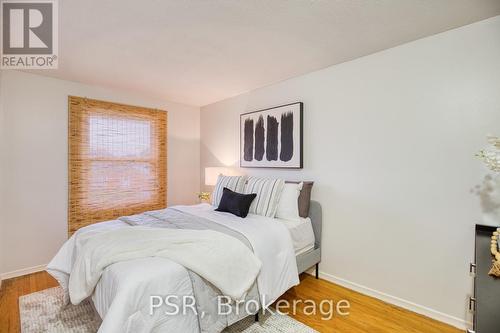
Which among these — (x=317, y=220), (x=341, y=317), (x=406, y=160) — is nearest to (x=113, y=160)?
(x=317, y=220)

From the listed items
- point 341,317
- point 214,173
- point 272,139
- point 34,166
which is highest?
point 272,139

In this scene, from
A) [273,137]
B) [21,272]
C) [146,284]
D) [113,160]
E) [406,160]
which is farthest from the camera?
[113,160]

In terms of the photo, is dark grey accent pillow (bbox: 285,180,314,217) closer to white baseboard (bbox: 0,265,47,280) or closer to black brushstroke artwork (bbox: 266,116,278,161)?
black brushstroke artwork (bbox: 266,116,278,161)

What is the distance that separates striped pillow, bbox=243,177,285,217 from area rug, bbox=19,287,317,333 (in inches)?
40.2

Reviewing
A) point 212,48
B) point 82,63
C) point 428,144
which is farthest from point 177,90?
point 428,144

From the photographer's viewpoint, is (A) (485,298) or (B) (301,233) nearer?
(A) (485,298)

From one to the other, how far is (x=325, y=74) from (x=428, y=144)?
1297 millimetres

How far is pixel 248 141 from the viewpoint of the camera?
355 cm

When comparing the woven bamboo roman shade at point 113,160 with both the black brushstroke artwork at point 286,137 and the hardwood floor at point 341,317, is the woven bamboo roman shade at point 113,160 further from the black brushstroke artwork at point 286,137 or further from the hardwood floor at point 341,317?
the black brushstroke artwork at point 286,137

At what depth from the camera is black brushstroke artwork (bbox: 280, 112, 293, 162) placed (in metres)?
3.03

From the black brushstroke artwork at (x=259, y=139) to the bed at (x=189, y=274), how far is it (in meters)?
1.02

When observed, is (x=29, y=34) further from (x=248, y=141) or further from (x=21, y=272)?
(x=21, y=272)

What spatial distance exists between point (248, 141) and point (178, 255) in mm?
2241

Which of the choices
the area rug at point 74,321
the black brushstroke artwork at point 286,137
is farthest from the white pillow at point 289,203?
the area rug at point 74,321
